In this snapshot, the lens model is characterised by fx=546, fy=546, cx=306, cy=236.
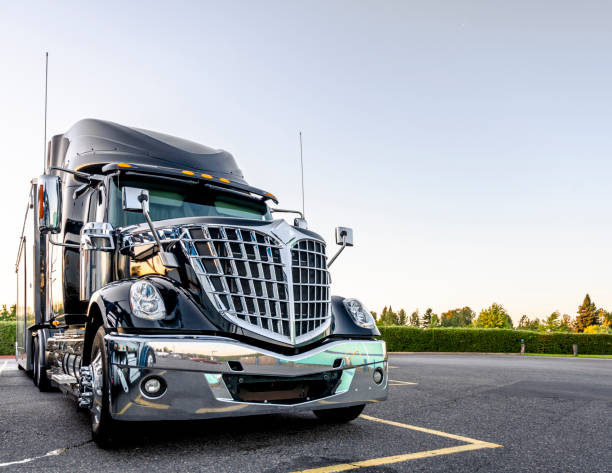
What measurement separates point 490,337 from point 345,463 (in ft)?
118

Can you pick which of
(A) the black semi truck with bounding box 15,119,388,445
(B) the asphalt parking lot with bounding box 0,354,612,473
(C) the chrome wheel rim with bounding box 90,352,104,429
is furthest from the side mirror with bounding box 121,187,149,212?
(B) the asphalt parking lot with bounding box 0,354,612,473

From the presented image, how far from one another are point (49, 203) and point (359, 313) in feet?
10.3

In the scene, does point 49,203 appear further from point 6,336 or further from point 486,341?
point 486,341

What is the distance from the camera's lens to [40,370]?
839 centimetres

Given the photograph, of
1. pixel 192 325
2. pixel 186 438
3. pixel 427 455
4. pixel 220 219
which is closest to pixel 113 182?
pixel 220 219

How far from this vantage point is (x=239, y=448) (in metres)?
4.38

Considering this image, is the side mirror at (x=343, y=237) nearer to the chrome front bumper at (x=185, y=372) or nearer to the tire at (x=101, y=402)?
the chrome front bumper at (x=185, y=372)

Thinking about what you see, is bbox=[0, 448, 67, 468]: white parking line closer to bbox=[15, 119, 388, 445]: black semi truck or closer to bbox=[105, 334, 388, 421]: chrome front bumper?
bbox=[15, 119, 388, 445]: black semi truck

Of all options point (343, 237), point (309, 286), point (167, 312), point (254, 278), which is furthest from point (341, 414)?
point (167, 312)

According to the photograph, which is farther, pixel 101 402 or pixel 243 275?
pixel 243 275

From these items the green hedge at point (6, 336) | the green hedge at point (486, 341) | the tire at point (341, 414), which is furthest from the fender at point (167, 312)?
the green hedge at point (486, 341)

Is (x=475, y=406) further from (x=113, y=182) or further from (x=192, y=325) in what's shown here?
(x=113, y=182)

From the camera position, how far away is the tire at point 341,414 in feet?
18.0

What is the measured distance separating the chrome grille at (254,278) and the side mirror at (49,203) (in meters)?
1.48
